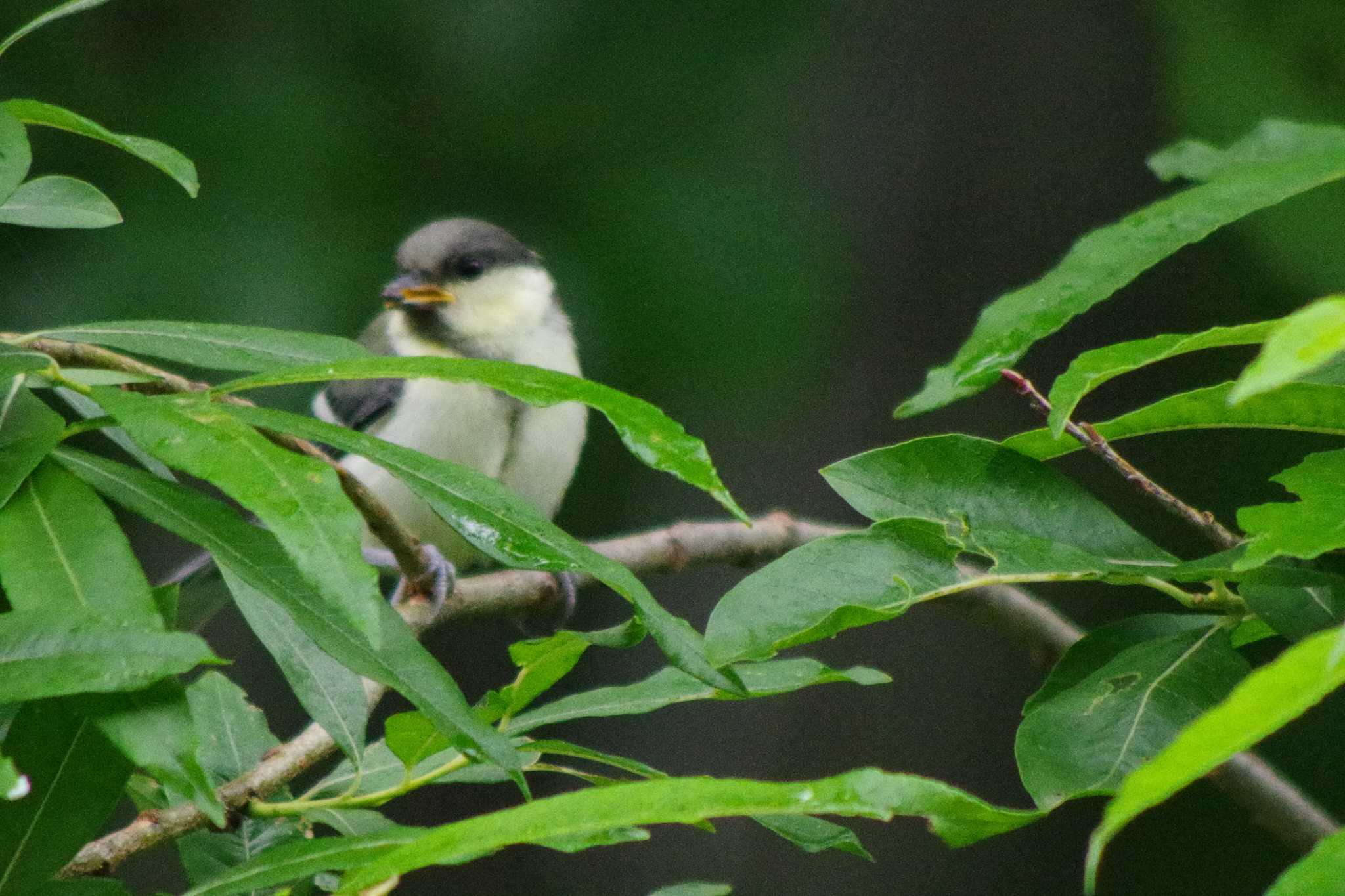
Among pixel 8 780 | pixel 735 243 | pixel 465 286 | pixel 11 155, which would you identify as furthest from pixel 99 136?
pixel 735 243

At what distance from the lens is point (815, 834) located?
35.2 inches

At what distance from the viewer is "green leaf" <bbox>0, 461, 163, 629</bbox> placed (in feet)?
2.26

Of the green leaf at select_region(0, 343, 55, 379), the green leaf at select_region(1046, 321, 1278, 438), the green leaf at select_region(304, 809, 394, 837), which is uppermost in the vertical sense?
the green leaf at select_region(1046, 321, 1278, 438)

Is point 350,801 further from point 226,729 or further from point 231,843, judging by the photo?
point 226,729

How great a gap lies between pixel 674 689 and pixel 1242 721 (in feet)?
1.65

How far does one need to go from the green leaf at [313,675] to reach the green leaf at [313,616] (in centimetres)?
9

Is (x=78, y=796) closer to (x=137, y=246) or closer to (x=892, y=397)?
(x=137, y=246)

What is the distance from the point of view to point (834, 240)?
11.5ft

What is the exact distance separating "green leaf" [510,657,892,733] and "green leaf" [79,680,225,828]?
0.29m

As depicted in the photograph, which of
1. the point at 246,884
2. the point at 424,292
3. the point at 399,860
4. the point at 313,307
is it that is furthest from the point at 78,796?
the point at 313,307

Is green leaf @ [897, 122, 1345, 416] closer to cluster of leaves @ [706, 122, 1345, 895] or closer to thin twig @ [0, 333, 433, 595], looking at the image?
cluster of leaves @ [706, 122, 1345, 895]

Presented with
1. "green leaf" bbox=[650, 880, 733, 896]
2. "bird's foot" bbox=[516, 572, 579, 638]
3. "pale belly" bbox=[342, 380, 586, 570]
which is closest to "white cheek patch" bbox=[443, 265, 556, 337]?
"pale belly" bbox=[342, 380, 586, 570]

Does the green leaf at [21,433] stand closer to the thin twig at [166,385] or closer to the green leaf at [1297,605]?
the thin twig at [166,385]

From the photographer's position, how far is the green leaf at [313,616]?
74 centimetres
